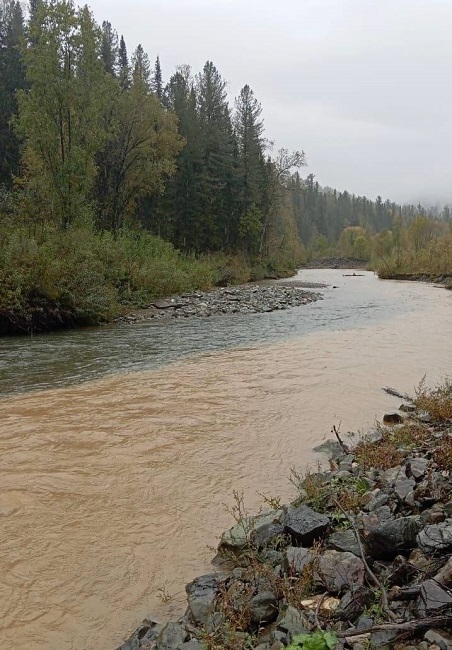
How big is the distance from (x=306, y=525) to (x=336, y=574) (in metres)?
0.79

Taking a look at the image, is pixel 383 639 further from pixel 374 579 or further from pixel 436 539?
pixel 436 539

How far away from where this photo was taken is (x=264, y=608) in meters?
3.26

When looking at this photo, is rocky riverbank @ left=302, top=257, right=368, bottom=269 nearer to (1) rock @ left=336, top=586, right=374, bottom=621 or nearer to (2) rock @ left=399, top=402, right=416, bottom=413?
(2) rock @ left=399, top=402, right=416, bottom=413

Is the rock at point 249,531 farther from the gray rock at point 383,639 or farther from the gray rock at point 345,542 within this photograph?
the gray rock at point 383,639

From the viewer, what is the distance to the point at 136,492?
540 centimetres

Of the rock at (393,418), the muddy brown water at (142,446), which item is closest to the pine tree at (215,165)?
the muddy brown water at (142,446)

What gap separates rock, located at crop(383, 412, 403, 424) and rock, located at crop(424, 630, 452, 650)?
5131 mm

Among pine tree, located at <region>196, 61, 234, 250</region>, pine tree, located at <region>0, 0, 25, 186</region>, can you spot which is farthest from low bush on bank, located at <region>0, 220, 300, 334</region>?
pine tree, located at <region>196, 61, 234, 250</region>

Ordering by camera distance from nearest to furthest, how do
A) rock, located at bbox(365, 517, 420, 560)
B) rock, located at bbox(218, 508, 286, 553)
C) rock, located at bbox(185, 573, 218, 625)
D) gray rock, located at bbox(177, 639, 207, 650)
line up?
gray rock, located at bbox(177, 639, 207, 650) → rock, located at bbox(185, 573, 218, 625) → rock, located at bbox(365, 517, 420, 560) → rock, located at bbox(218, 508, 286, 553)

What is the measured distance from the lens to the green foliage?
262cm

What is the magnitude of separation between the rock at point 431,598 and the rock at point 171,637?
152 centimetres

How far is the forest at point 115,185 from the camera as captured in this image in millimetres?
17562

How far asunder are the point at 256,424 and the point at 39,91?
70.8ft

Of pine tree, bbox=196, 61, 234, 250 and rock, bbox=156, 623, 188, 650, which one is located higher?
pine tree, bbox=196, 61, 234, 250
